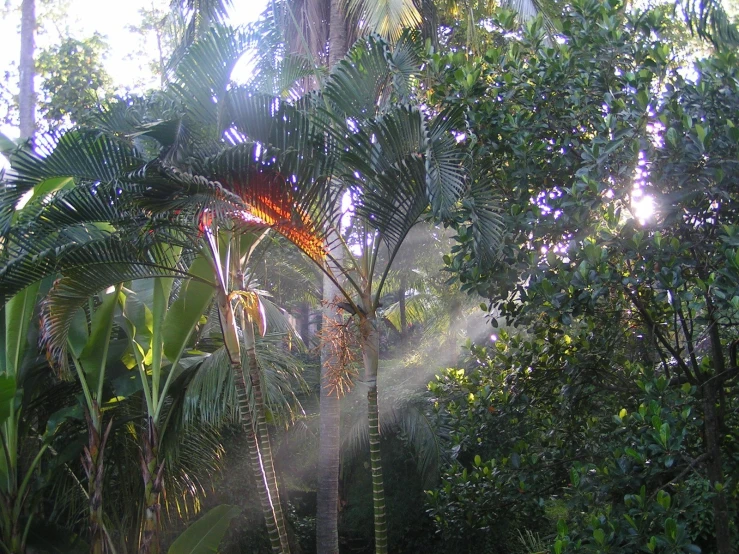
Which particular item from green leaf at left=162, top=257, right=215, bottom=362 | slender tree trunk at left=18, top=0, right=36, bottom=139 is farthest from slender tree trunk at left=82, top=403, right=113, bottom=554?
slender tree trunk at left=18, top=0, right=36, bottom=139

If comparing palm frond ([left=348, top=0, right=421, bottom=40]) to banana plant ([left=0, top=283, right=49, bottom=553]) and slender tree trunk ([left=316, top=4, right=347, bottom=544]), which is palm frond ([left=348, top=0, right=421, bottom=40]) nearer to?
slender tree trunk ([left=316, top=4, right=347, bottom=544])

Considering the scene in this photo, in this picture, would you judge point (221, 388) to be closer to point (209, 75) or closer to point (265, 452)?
point (265, 452)

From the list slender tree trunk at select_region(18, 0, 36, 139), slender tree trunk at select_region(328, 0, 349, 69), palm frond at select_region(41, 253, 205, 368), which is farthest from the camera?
slender tree trunk at select_region(18, 0, 36, 139)

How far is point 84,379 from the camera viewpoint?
7105 mm

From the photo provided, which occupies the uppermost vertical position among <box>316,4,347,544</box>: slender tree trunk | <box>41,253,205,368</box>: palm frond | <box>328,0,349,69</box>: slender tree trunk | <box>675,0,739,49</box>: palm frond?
<box>328,0,349,69</box>: slender tree trunk

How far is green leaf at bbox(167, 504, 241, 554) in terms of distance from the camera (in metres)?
6.99

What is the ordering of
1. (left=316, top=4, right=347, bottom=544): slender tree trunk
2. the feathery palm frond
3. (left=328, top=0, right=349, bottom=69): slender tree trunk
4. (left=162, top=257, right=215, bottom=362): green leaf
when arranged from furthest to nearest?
(left=328, top=0, right=349, bottom=69): slender tree trunk
(left=316, top=4, right=347, bottom=544): slender tree trunk
the feathery palm frond
(left=162, top=257, right=215, bottom=362): green leaf

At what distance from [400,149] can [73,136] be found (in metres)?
2.41

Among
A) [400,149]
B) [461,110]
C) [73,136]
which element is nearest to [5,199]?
[73,136]

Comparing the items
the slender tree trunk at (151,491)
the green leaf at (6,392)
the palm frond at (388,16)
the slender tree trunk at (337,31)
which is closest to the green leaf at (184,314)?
the slender tree trunk at (151,491)

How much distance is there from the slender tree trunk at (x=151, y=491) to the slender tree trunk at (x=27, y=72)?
823 centimetres

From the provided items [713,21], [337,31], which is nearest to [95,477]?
[337,31]

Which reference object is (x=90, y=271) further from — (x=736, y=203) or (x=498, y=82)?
(x=736, y=203)

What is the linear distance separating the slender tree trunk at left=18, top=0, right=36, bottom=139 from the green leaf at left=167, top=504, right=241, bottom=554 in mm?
8571
